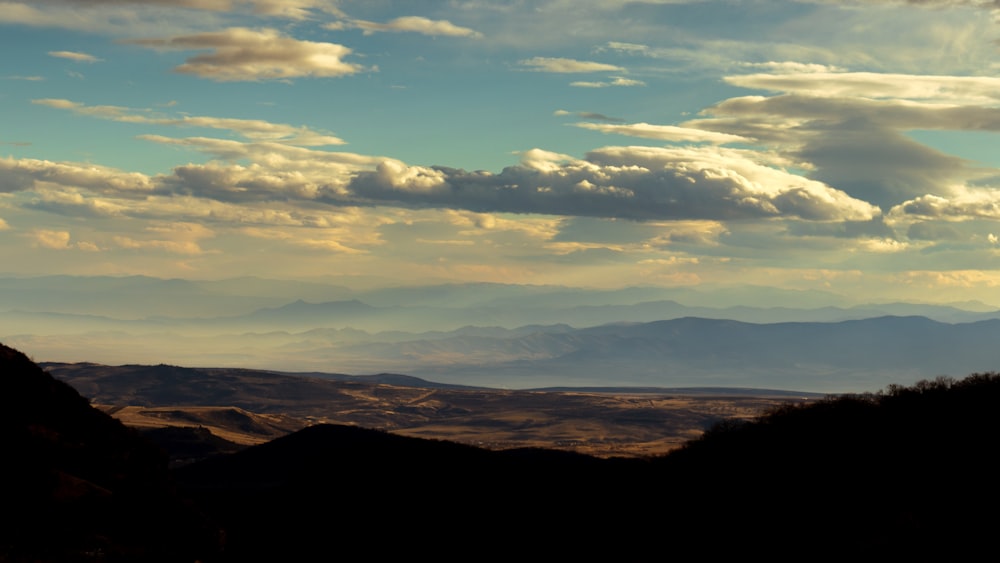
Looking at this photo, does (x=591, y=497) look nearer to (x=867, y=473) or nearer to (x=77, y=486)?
(x=867, y=473)

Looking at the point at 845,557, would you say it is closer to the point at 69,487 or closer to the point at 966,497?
the point at 966,497

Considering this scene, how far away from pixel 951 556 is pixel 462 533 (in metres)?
24.6

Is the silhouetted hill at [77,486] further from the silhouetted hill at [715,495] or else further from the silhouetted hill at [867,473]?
the silhouetted hill at [867,473]

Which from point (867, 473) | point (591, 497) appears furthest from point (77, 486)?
point (867, 473)

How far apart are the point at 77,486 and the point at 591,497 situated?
91.5 feet

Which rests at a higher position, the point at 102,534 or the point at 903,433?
the point at 903,433

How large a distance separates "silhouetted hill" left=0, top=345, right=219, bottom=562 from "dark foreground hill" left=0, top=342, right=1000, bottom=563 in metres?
0.10

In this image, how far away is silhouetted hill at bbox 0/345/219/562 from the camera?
36.9 meters

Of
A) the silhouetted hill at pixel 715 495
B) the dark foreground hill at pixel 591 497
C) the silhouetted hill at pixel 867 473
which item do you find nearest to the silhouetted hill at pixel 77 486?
the dark foreground hill at pixel 591 497

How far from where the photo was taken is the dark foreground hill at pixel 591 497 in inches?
1599

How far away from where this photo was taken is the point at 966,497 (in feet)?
141

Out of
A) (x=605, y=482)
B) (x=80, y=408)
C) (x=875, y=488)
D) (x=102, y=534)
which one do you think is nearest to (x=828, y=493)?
(x=875, y=488)

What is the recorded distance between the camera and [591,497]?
5744 centimetres

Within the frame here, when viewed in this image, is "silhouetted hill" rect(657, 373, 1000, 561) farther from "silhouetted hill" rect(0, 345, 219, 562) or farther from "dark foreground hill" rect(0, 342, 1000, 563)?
"silhouetted hill" rect(0, 345, 219, 562)
